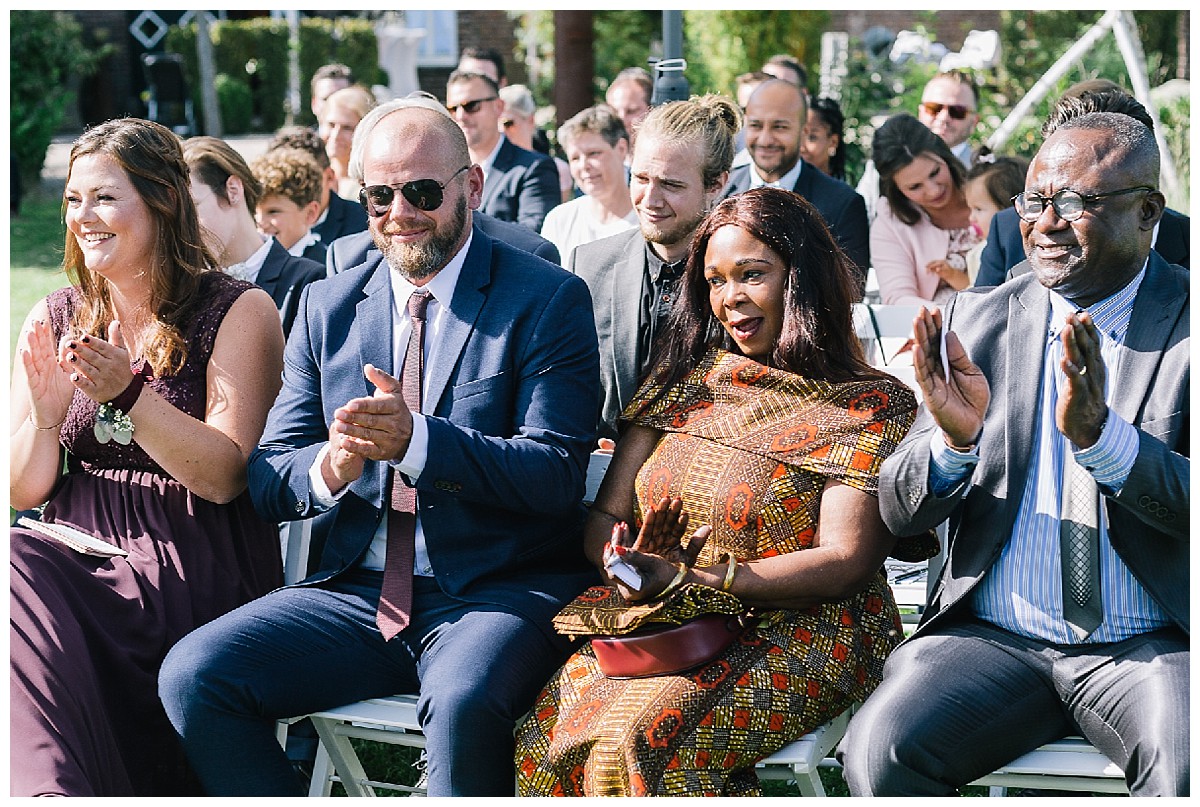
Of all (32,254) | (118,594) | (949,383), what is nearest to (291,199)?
(118,594)

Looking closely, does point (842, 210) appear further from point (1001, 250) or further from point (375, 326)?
point (375, 326)

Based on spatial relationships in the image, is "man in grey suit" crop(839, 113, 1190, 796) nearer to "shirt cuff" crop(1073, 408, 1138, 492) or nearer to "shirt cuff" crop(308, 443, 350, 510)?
"shirt cuff" crop(1073, 408, 1138, 492)

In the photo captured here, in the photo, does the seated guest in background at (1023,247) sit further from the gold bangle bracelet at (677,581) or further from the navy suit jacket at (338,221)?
the navy suit jacket at (338,221)

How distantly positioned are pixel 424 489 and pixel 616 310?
126 cm

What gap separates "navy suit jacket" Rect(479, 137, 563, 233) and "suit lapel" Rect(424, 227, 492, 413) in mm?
3989

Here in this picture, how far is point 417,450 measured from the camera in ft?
10.4

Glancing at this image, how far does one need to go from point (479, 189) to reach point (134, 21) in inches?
887

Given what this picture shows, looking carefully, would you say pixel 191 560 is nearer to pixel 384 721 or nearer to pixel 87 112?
pixel 384 721

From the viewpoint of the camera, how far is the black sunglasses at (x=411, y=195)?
11.3 ft

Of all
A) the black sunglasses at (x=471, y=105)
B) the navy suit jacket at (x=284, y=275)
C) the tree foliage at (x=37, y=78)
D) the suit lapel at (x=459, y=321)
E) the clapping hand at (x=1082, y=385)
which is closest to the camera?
the clapping hand at (x=1082, y=385)

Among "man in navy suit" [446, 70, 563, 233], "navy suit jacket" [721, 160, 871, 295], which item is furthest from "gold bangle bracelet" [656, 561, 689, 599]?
"man in navy suit" [446, 70, 563, 233]

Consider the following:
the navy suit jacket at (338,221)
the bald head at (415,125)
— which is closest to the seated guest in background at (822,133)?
the navy suit jacket at (338,221)

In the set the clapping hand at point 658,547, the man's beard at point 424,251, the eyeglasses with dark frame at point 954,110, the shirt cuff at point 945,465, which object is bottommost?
the clapping hand at point 658,547

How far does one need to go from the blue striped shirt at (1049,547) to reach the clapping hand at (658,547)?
0.54m
